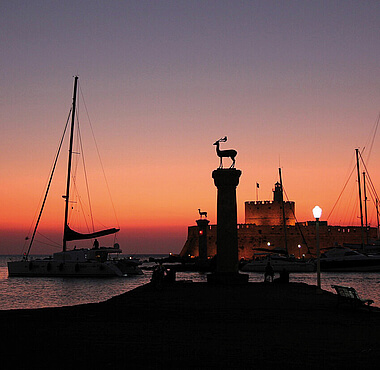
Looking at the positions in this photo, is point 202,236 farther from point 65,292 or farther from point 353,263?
point 65,292

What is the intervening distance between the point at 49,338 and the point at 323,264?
48.9m

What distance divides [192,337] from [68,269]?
3512cm

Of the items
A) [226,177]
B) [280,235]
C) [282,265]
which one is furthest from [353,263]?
[226,177]

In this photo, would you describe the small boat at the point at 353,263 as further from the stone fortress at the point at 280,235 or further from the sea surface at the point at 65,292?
the stone fortress at the point at 280,235

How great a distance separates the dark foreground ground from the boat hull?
29369 mm

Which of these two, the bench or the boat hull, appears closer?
the bench

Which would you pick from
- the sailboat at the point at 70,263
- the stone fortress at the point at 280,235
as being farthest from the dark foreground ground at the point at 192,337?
the stone fortress at the point at 280,235

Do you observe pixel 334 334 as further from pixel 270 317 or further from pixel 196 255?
pixel 196 255

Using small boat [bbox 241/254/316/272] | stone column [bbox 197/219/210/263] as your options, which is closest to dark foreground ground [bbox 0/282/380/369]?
stone column [bbox 197/219/210/263]

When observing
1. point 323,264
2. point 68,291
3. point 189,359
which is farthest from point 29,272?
point 189,359

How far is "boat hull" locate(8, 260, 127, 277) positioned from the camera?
41344mm

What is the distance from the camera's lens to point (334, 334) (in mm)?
8383

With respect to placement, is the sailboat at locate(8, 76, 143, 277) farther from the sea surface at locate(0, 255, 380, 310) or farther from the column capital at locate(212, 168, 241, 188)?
the column capital at locate(212, 168, 241, 188)

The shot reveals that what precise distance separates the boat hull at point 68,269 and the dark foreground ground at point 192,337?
2937 cm
